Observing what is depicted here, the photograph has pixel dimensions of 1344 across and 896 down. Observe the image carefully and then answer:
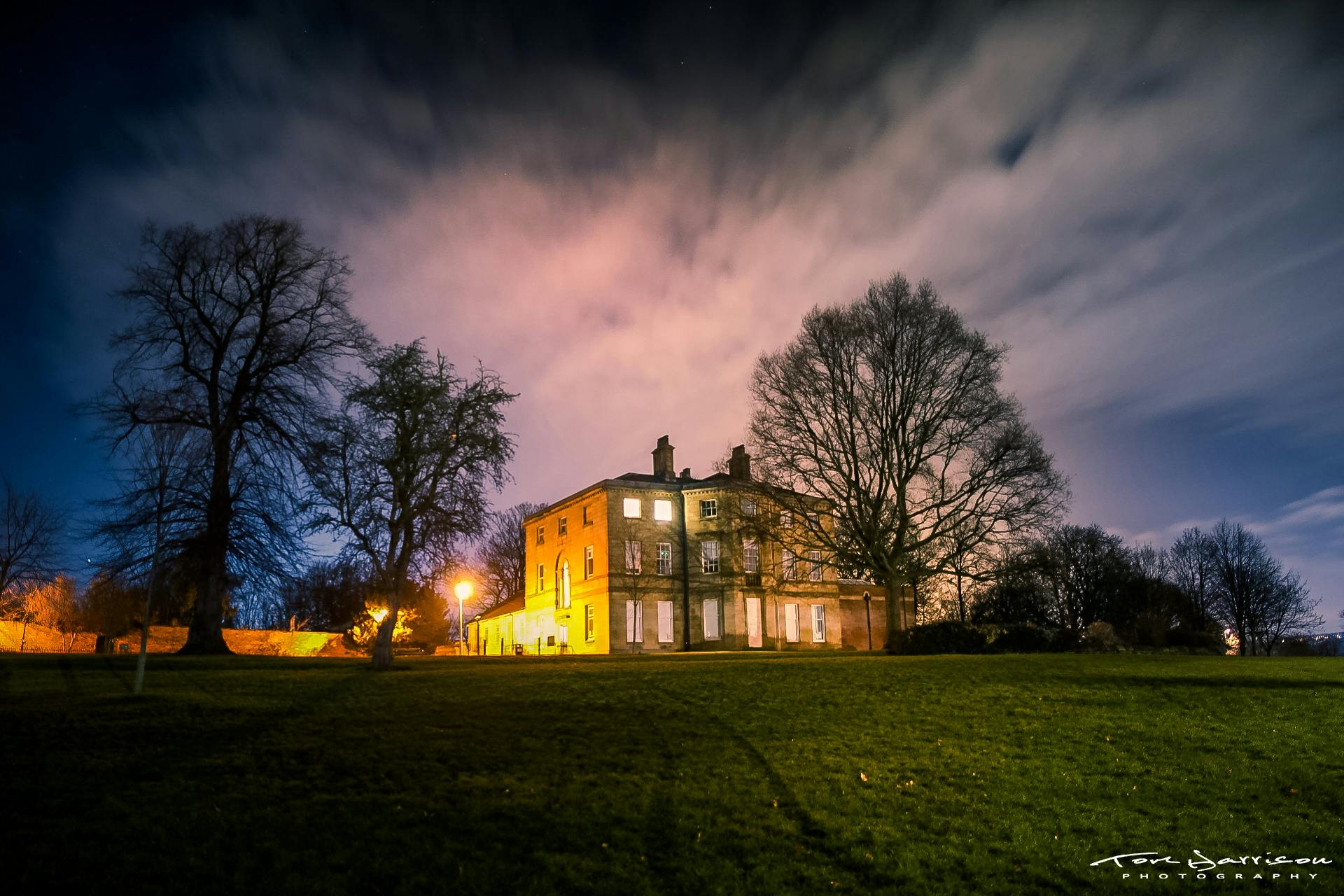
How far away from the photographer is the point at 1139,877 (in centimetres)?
863

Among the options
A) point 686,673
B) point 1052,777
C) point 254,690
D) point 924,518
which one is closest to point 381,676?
point 254,690

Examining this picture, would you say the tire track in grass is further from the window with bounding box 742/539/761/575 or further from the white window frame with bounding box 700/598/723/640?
the window with bounding box 742/539/761/575

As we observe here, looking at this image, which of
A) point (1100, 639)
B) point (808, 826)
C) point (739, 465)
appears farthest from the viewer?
point (739, 465)

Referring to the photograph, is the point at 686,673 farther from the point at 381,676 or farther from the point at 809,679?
the point at 381,676

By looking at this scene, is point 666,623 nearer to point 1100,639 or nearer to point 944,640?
point 944,640

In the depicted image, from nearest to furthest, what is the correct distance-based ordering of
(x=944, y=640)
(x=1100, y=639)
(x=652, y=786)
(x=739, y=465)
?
(x=652, y=786), (x=944, y=640), (x=1100, y=639), (x=739, y=465)

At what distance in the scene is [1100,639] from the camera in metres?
35.3

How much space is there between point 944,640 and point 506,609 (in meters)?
43.6

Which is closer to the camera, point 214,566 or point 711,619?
point 214,566

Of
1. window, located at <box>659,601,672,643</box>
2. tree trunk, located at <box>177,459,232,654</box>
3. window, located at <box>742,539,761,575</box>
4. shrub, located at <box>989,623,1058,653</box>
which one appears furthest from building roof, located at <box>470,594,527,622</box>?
shrub, located at <box>989,623,1058,653</box>

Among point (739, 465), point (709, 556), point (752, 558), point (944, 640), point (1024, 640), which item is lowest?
point (1024, 640)

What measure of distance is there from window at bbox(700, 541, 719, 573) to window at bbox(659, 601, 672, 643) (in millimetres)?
3201

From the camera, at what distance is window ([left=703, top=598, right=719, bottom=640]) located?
5166 cm

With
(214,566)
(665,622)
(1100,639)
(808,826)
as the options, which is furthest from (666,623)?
(808,826)
